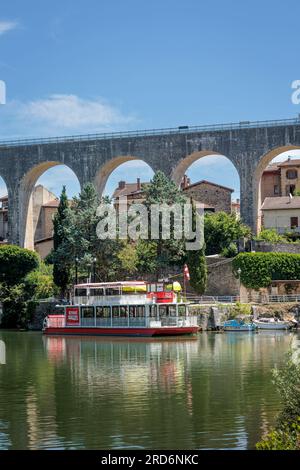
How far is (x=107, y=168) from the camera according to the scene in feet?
210

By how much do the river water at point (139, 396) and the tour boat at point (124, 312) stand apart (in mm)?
5849

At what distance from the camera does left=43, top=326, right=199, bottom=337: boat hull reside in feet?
147

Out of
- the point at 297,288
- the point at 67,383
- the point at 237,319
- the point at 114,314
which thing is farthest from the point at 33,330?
the point at 67,383

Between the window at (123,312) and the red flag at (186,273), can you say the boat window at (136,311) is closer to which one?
the window at (123,312)

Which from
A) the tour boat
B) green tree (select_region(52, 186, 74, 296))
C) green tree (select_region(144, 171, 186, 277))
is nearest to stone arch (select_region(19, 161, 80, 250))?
green tree (select_region(52, 186, 74, 296))

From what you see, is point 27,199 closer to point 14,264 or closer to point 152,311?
point 14,264

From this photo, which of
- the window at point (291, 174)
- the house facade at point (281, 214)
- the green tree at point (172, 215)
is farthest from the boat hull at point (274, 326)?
the window at point (291, 174)

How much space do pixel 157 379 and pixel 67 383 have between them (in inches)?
118

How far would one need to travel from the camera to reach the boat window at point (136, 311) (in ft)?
152

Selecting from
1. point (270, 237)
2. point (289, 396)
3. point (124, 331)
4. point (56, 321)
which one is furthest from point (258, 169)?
point (289, 396)

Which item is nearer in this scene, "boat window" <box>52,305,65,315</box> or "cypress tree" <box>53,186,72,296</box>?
"boat window" <box>52,305,65,315</box>

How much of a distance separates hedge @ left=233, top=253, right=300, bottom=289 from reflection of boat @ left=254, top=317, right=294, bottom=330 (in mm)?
4400

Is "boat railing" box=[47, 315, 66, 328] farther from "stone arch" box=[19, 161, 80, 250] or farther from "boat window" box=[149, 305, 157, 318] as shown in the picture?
"stone arch" box=[19, 161, 80, 250]
